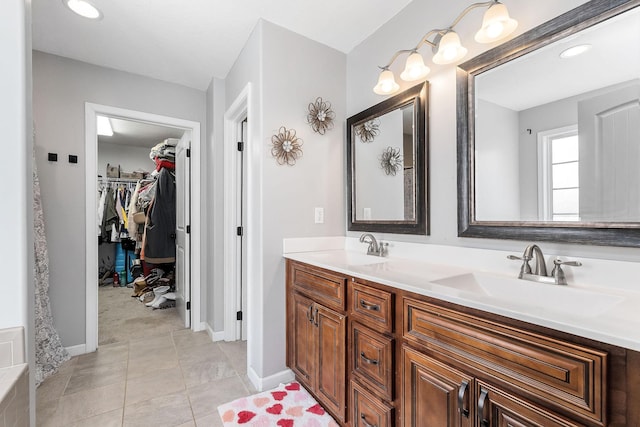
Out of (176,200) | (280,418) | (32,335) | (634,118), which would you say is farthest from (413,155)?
(176,200)

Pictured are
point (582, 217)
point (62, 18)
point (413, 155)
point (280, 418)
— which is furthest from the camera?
point (62, 18)

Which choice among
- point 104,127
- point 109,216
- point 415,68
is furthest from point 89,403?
point 109,216

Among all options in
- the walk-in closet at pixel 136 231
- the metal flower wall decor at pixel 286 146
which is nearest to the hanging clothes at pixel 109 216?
the walk-in closet at pixel 136 231

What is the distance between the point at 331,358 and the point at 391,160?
1.29 metres

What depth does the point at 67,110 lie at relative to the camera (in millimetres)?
2373

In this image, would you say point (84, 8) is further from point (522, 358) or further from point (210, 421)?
point (522, 358)

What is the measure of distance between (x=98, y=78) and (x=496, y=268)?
11.0 ft

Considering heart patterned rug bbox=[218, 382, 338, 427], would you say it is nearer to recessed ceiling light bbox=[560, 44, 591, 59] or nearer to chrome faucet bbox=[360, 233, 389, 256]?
chrome faucet bbox=[360, 233, 389, 256]

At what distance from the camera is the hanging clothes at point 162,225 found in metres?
3.61

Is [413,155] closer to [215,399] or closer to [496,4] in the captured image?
[496,4]

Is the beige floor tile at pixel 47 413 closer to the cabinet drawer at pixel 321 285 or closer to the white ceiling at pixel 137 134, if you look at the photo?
the cabinet drawer at pixel 321 285

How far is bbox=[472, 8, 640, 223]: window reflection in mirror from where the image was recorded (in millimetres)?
1026

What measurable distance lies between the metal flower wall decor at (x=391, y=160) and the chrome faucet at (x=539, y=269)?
35.8 inches

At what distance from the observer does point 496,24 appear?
1.25m
